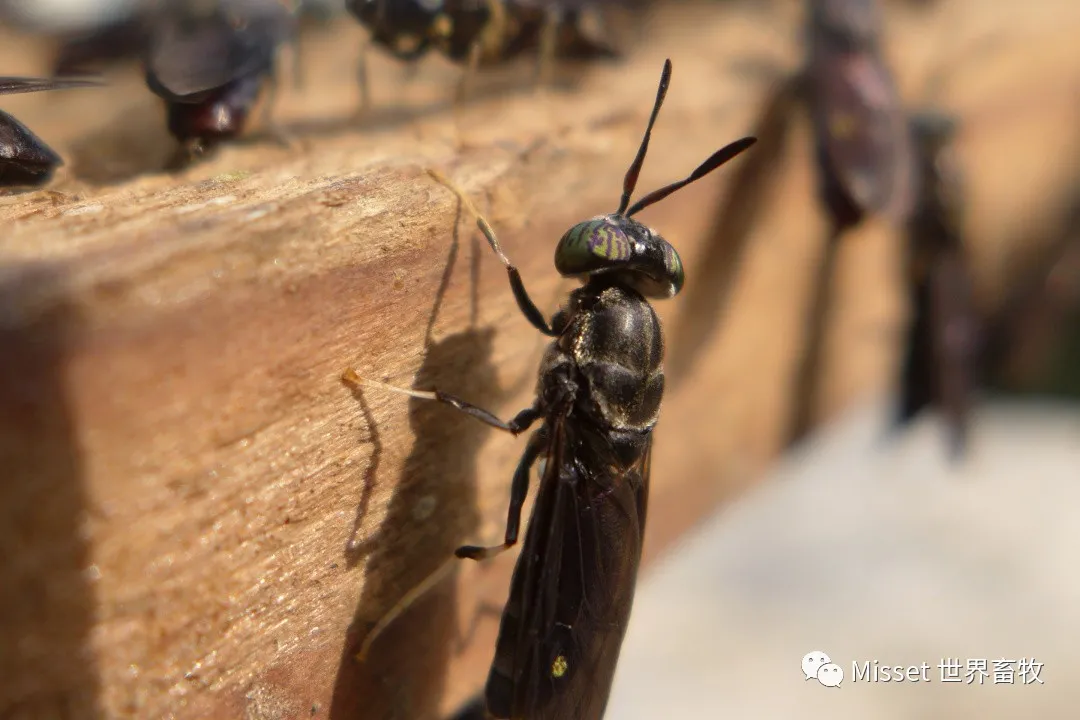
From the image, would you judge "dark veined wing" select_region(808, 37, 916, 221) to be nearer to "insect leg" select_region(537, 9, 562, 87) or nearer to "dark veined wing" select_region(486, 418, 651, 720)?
"insect leg" select_region(537, 9, 562, 87)

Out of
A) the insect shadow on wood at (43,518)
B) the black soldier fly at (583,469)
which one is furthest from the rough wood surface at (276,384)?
the black soldier fly at (583,469)

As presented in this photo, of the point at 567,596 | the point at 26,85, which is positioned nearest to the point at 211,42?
the point at 26,85

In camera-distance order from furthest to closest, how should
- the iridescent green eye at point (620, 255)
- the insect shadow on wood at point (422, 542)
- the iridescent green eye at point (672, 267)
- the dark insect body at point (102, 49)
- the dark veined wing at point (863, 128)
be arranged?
the dark veined wing at point (863, 128) → the dark insect body at point (102, 49) → the iridescent green eye at point (672, 267) → the iridescent green eye at point (620, 255) → the insect shadow on wood at point (422, 542)

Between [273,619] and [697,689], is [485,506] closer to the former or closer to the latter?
[273,619]

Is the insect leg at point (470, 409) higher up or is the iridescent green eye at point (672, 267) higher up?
the iridescent green eye at point (672, 267)

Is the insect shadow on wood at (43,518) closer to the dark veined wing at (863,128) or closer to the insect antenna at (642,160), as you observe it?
the insect antenna at (642,160)

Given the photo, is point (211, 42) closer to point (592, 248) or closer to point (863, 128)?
point (592, 248)

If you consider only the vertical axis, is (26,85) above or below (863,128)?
above
